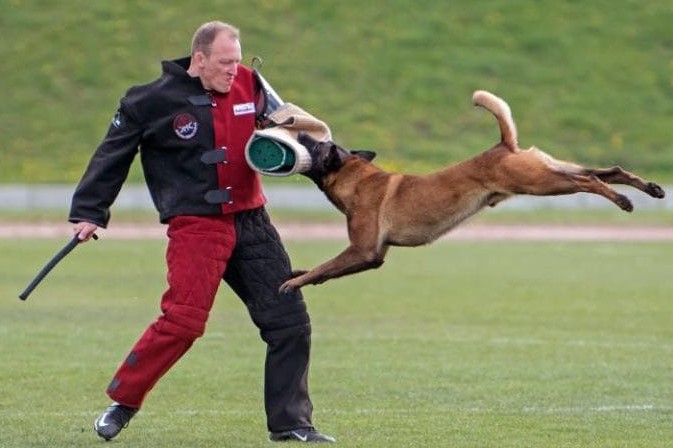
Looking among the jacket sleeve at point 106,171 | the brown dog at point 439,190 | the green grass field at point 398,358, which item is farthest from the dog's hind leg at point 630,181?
the jacket sleeve at point 106,171

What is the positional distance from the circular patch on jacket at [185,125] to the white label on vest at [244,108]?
0.84ft

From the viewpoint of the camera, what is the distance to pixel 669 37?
43375 millimetres

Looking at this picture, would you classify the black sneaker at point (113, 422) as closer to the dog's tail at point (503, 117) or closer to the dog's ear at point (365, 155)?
the dog's ear at point (365, 155)

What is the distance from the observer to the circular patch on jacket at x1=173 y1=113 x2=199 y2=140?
8570mm

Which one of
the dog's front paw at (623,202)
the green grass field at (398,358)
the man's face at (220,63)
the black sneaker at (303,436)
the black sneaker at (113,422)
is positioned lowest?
the green grass field at (398,358)

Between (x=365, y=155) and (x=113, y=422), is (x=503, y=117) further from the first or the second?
(x=113, y=422)

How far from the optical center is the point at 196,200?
28.4 feet

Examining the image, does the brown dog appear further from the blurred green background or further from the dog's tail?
the blurred green background

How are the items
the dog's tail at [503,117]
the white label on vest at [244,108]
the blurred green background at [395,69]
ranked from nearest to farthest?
1. the dog's tail at [503,117]
2. the white label on vest at [244,108]
3. the blurred green background at [395,69]

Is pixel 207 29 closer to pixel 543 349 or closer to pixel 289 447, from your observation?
pixel 289 447

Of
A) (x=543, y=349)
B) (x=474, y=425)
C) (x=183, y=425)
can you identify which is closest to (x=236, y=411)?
(x=183, y=425)

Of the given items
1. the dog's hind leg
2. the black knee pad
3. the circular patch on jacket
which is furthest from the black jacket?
the dog's hind leg

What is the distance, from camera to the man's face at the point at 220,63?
331 inches

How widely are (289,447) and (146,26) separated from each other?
34292 millimetres
